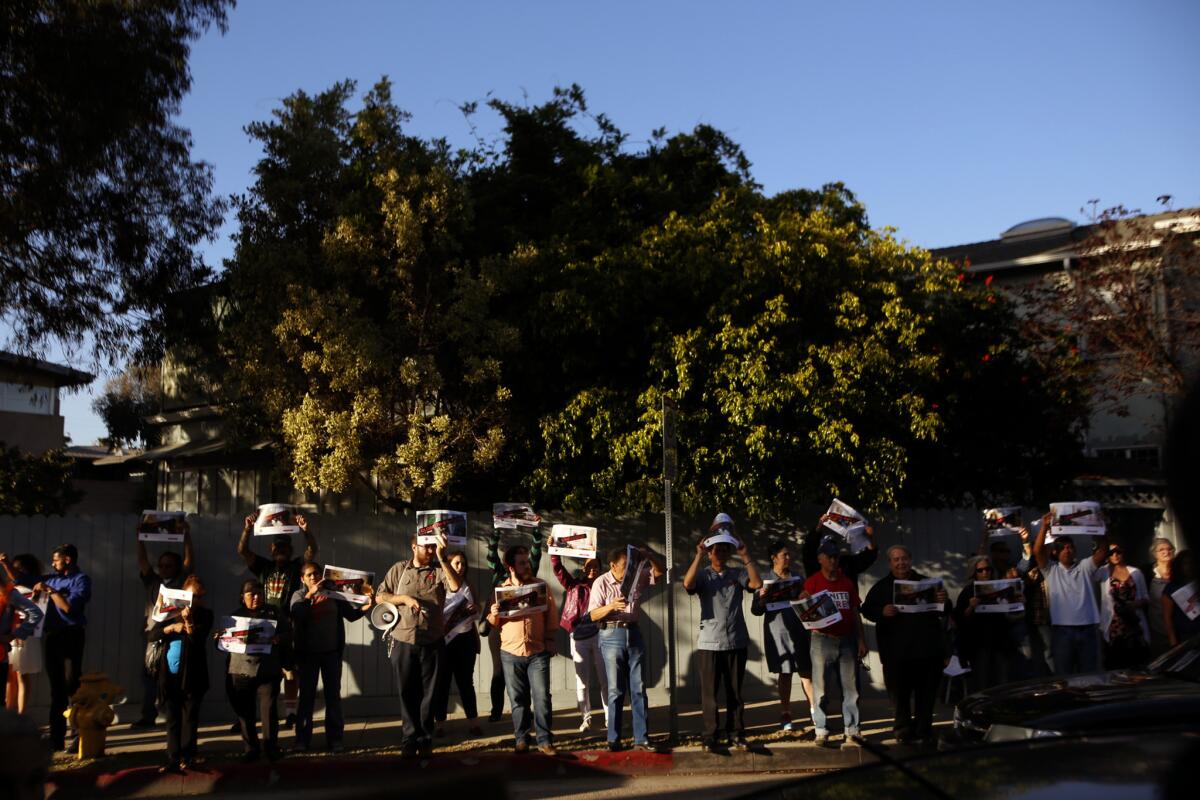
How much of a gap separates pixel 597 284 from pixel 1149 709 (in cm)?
888

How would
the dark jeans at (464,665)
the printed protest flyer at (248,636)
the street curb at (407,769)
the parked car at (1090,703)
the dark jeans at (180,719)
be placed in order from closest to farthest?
the parked car at (1090,703) < the street curb at (407,769) < the dark jeans at (180,719) < the printed protest flyer at (248,636) < the dark jeans at (464,665)

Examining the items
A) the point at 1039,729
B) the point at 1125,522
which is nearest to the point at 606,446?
the point at 1039,729

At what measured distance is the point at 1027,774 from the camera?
88.5 inches

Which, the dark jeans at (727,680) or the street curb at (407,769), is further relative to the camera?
the dark jeans at (727,680)

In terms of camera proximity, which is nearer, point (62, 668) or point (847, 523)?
point (62, 668)

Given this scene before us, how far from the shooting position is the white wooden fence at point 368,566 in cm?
1304

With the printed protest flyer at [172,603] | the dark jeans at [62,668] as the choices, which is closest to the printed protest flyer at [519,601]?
the printed protest flyer at [172,603]

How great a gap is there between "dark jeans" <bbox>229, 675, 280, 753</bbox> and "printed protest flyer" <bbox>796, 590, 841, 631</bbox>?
492cm

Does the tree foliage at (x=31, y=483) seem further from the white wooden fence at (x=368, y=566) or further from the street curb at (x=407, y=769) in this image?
the street curb at (x=407, y=769)

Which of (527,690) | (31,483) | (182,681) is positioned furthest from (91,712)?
(31,483)

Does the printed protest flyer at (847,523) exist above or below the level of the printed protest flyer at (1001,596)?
above

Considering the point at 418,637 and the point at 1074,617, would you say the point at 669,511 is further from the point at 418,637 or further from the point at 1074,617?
the point at 1074,617

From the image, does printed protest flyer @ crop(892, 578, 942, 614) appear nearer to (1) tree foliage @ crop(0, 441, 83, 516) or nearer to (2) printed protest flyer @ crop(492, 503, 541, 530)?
(2) printed protest flyer @ crop(492, 503, 541, 530)

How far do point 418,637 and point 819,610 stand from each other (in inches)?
150
